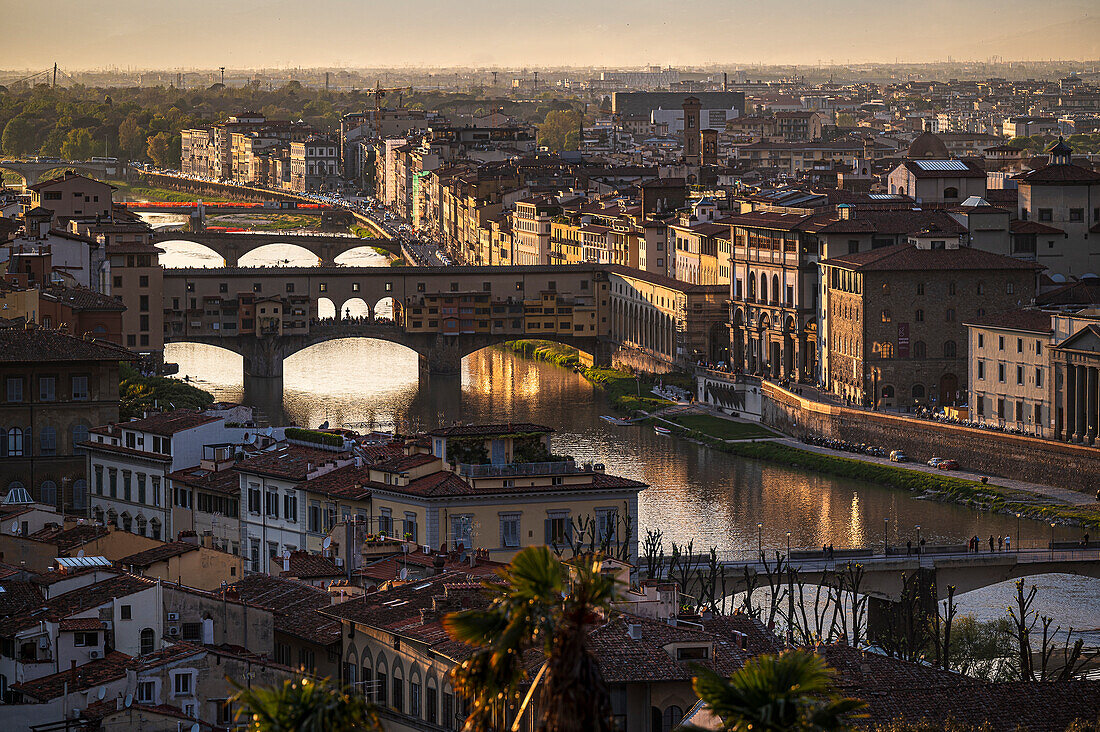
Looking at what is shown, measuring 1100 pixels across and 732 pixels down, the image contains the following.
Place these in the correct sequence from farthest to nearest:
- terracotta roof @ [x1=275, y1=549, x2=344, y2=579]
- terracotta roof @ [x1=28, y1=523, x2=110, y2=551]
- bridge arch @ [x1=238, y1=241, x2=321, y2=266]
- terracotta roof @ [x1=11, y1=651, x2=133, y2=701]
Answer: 1. bridge arch @ [x1=238, y1=241, x2=321, y2=266]
2. terracotta roof @ [x1=28, y1=523, x2=110, y2=551]
3. terracotta roof @ [x1=275, y1=549, x2=344, y2=579]
4. terracotta roof @ [x1=11, y1=651, x2=133, y2=701]

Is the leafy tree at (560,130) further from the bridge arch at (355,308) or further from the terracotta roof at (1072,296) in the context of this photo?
the terracotta roof at (1072,296)

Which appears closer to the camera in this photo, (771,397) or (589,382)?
(771,397)

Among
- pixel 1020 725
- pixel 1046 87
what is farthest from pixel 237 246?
pixel 1046 87

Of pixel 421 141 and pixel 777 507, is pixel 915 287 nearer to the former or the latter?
pixel 777 507

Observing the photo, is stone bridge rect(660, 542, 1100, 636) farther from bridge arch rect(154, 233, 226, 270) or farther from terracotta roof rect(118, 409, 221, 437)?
bridge arch rect(154, 233, 226, 270)

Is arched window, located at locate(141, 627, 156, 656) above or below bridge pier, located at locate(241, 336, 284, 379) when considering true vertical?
above

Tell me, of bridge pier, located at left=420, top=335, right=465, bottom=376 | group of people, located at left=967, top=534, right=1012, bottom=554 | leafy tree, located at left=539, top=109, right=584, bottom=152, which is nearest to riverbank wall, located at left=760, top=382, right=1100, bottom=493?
group of people, located at left=967, top=534, right=1012, bottom=554

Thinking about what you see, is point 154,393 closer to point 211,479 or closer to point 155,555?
point 211,479
